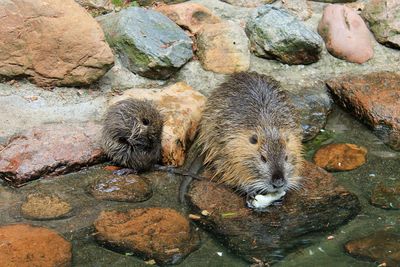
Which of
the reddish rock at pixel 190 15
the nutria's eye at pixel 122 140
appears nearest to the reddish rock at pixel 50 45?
the nutria's eye at pixel 122 140

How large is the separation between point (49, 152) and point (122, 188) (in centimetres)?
66

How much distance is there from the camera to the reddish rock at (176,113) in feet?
16.7

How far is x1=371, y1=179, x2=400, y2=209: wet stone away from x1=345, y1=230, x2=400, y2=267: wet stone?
39cm

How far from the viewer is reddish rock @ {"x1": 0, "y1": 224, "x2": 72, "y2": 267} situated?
3.78 m

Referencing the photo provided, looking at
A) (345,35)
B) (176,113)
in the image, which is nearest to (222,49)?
(176,113)

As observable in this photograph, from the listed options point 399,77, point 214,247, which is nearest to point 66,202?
point 214,247

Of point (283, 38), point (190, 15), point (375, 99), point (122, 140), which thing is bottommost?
point (375, 99)

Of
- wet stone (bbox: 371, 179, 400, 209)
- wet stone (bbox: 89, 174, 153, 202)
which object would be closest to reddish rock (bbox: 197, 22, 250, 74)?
wet stone (bbox: 89, 174, 153, 202)

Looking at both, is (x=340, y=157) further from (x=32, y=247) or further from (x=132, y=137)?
(x=32, y=247)

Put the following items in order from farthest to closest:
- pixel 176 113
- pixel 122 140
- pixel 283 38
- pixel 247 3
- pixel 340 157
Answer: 1. pixel 247 3
2. pixel 283 38
3. pixel 176 113
4. pixel 340 157
5. pixel 122 140

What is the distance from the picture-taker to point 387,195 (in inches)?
184

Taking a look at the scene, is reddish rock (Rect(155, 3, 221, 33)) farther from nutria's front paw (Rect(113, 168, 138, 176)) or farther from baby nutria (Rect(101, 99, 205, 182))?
nutria's front paw (Rect(113, 168, 138, 176))

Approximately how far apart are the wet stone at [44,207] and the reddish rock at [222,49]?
216 cm

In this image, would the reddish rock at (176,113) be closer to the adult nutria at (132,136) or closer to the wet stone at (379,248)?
the adult nutria at (132,136)
